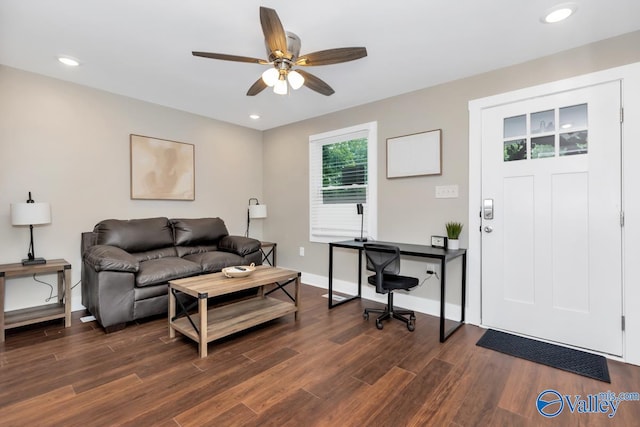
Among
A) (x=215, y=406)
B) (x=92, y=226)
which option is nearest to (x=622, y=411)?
(x=215, y=406)

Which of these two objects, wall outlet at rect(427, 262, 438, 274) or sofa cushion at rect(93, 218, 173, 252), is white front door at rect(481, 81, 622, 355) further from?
sofa cushion at rect(93, 218, 173, 252)

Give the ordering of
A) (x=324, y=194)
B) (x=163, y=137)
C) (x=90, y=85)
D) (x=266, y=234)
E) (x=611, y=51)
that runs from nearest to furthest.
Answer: (x=611, y=51) → (x=90, y=85) → (x=163, y=137) → (x=324, y=194) → (x=266, y=234)

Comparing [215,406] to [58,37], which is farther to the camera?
[58,37]

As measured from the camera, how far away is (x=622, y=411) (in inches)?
68.6

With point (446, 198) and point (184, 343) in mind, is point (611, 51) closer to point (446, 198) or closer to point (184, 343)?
point (446, 198)

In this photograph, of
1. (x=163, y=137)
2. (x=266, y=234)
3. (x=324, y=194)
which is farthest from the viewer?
(x=266, y=234)

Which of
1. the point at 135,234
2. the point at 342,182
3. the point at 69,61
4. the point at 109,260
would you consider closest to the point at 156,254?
the point at 135,234

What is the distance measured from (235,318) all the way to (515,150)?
117 inches

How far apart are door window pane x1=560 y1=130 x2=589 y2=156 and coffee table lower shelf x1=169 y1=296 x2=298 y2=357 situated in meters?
2.81

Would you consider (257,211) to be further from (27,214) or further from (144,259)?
(27,214)

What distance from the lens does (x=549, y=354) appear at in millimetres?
2395

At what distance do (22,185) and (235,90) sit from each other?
7.75 ft

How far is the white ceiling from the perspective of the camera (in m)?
2.04

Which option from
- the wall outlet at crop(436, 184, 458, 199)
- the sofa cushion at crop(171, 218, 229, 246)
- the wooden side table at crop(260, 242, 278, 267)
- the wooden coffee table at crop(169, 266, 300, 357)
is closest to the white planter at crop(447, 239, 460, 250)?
the wall outlet at crop(436, 184, 458, 199)
